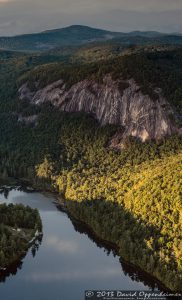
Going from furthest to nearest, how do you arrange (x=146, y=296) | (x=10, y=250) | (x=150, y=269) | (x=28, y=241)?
(x=28, y=241) < (x=10, y=250) < (x=150, y=269) < (x=146, y=296)

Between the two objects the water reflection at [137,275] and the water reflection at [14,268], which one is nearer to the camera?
the water reflection at [137,275]

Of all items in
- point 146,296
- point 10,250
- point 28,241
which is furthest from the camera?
point 28,241

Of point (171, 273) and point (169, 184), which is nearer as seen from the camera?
point (171, 273)

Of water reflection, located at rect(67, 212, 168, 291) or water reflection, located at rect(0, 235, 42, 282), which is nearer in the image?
water reflection, located at rect(67, 212, 168, 291)

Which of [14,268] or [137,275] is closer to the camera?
[137,275]

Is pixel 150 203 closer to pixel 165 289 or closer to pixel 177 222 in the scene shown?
pixel 177 222

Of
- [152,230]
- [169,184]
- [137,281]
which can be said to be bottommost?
[137,281]

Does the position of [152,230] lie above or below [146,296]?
above

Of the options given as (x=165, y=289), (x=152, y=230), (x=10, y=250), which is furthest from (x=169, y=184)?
(x=10, y=250)

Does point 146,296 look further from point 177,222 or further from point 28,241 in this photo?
point 28,241

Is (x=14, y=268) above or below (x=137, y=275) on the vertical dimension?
above
